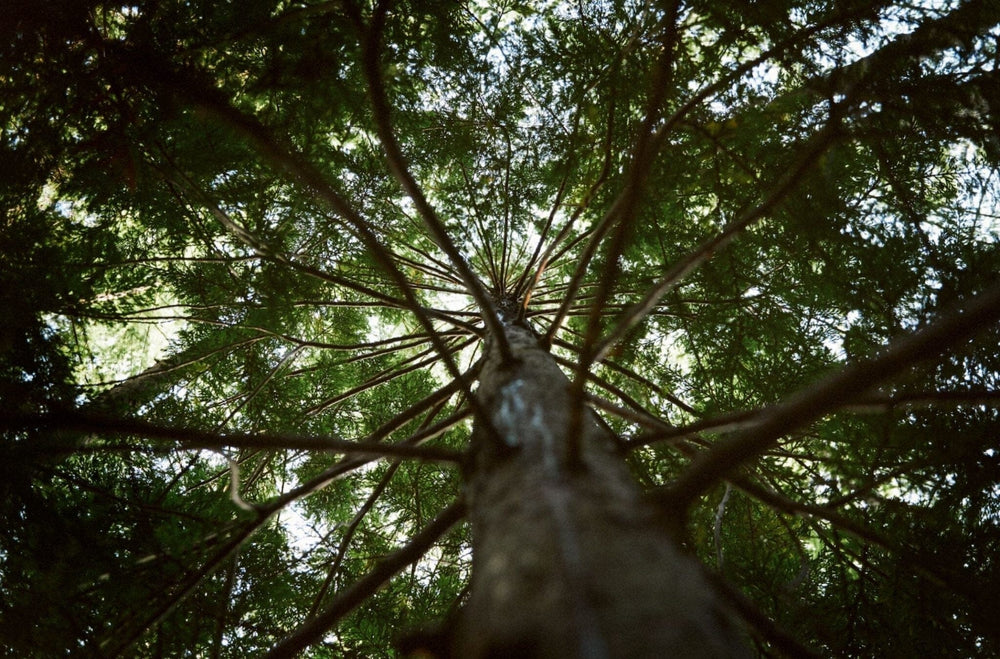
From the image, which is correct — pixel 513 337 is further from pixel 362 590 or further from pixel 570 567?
pixel 570 567

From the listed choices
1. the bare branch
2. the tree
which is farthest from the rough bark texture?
the bare branch

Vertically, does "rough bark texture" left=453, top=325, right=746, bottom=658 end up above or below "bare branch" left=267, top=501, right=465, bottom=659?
below

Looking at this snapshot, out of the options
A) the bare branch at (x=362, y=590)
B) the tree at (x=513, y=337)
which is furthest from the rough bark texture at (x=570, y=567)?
the bare branch at (x=362, y=590)

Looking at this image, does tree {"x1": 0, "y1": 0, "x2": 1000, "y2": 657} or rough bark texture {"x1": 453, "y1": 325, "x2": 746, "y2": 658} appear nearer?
rough bark texture {"x1": 453, "y1": 325, "x2": 746, "y2": 658}

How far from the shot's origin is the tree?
4.48 ft

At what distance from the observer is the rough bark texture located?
0.87 meters

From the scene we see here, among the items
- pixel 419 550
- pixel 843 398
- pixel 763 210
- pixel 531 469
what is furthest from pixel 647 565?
pixel 763 210

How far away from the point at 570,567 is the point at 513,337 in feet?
5.99

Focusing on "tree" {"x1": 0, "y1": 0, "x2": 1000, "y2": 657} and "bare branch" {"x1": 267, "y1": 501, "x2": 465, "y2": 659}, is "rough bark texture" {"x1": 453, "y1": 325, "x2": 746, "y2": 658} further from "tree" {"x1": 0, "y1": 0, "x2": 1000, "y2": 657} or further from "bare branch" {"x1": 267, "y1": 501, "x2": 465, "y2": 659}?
"bare branch" {"x1": 267, "y1": 501, "x2": 465, "y2": 659}

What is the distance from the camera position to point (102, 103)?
8.95 feet

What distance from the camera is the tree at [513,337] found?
4.48 feet

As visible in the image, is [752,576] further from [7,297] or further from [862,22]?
[7,297]

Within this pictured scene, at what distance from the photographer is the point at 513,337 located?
110 inches

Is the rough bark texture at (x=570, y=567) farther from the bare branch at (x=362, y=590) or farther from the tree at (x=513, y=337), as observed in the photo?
the bare branch at (x=362, y=590)
